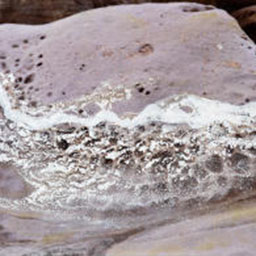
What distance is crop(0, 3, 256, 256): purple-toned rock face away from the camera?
827mm

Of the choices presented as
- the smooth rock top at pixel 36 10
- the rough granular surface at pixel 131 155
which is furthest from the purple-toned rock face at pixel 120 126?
→ the smooth rock top at pixel 36 10

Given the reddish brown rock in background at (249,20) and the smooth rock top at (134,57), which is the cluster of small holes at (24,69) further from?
the reddish brown rock in background at (249,20)

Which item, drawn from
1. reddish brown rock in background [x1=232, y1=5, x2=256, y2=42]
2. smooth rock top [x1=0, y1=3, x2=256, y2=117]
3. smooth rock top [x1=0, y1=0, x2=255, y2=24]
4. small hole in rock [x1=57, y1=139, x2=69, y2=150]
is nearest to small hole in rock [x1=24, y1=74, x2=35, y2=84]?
smooth rock top [x1=0, y1=3, x2=256, y2=117]

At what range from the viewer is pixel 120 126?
2.93ft

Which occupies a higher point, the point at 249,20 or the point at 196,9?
the point at 196,9

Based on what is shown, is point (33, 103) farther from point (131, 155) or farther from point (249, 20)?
point (249, 20)

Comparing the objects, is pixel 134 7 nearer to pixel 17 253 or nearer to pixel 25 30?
pixel 25 30

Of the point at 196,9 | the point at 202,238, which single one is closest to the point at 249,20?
the point at 196,9

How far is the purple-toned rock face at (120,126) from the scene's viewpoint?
32.6 inches

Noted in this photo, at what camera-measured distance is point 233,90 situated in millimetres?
918

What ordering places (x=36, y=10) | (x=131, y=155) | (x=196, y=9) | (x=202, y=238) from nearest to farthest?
1. (x=202, y=238)
2. (x=131, y=155)
3. (x=196, y=9)
4. (x=36, y=10)

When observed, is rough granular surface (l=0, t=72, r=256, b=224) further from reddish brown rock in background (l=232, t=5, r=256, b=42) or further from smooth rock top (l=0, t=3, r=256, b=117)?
reddish brown rock in background (l=232, t=5, r=256, b=42)

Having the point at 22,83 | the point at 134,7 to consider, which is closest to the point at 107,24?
the point at 134,7

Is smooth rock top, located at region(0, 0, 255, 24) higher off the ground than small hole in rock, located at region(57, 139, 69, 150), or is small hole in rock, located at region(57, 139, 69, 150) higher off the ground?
smooth rock top, located at region(0, 0, 255, 24)
